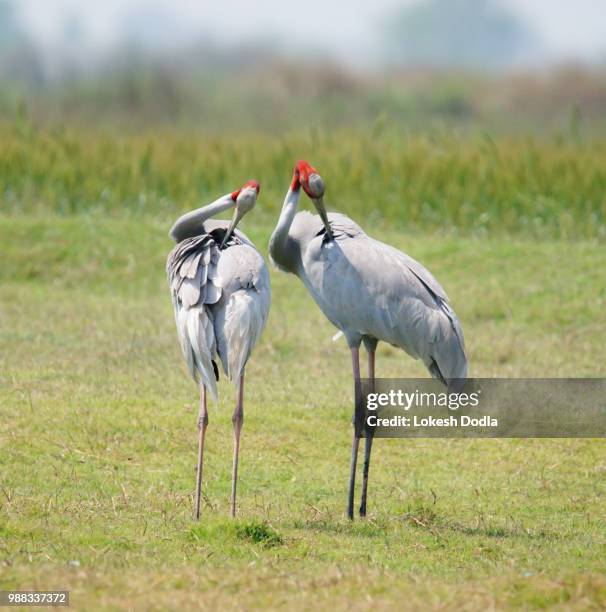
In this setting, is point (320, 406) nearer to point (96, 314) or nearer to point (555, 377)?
point (555, 377)

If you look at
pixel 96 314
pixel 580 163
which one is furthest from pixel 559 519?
pixel 580 163

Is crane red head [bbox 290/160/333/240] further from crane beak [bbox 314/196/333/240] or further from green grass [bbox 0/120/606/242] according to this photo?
green grass [bbox 0/120/606/242]

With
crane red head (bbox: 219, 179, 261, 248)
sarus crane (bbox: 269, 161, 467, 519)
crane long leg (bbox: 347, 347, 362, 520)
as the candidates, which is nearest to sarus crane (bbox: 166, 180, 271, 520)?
crane red head (bbox: 219, 179, 261, 248)

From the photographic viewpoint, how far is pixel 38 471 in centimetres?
593

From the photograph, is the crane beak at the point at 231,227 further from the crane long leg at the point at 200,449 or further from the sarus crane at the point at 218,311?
the crane long leg at the point at 200,449

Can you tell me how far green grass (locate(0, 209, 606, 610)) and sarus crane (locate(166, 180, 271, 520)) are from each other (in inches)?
23.5

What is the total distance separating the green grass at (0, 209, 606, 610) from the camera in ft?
14.1

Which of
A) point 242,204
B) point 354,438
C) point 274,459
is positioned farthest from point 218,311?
point 274,459

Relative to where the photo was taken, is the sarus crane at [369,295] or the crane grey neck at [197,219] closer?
the sarus crane at [369,295]

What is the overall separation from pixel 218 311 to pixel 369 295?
0.75 metres

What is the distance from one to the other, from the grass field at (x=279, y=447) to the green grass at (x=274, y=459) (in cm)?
2

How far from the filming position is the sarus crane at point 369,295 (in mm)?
5691

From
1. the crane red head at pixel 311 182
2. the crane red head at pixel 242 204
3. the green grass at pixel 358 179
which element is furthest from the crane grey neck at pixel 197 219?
the green grass at pixel 358 179

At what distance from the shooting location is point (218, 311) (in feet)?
17.6
